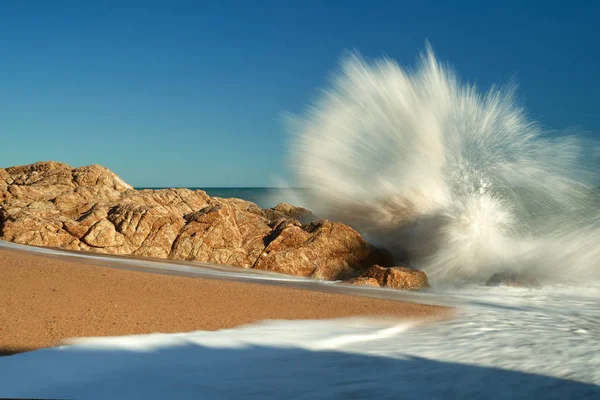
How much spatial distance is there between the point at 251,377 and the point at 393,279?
179 inches

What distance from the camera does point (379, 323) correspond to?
526cm

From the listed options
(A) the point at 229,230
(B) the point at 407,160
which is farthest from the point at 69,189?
(B) the point at 407,160

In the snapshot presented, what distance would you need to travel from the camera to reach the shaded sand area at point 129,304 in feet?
14.0

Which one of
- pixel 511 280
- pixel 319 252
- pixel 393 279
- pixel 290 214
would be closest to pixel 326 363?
pixel 393 279

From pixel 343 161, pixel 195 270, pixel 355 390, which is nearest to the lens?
pixel 355 390

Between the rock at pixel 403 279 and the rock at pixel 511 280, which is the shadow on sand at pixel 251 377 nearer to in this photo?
the rock at pixel 403 279

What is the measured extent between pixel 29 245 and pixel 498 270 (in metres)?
7.45

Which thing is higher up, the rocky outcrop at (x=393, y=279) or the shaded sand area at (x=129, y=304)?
the rocky outcrop at (x=393, y=279)

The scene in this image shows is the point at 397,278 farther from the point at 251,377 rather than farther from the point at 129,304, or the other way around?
the point at 251,377

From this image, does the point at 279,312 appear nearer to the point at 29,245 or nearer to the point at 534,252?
the point at 29,245

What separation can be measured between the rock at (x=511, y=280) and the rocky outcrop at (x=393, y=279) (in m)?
1.22

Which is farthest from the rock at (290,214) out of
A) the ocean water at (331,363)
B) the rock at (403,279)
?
the ocean water at (331,363)

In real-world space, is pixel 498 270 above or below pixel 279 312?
above

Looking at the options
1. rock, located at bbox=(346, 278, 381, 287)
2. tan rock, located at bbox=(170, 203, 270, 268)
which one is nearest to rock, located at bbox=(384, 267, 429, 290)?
rock, located at bbox=(346, 278, 381, 287)
